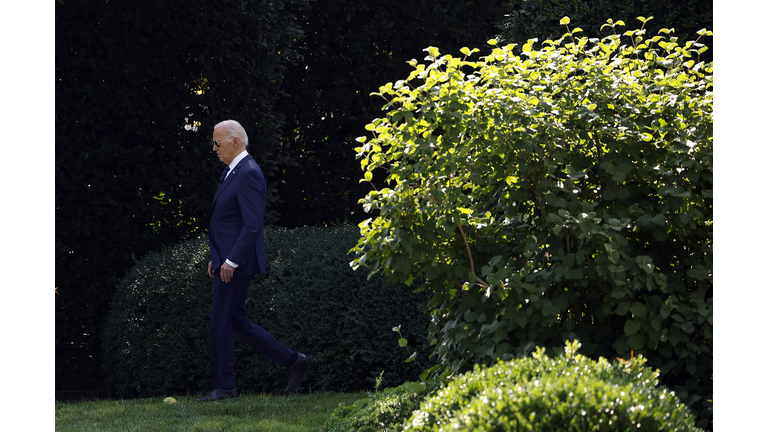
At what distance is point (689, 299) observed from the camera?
326cm

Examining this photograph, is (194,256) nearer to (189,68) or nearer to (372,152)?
(189,68)

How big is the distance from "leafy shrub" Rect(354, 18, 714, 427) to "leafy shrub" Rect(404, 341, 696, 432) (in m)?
0.59

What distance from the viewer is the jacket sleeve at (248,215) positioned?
528cm

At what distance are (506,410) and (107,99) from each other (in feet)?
19.4

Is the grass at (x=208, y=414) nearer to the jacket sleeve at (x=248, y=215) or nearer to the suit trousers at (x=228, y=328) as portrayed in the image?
the suit trousers at (x=228, y=328)

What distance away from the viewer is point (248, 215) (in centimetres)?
532

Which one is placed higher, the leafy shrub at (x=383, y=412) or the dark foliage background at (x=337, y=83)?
the dark foliage background at (x=337, y=83)

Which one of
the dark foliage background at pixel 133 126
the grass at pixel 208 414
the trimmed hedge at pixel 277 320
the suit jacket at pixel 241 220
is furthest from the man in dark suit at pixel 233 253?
the dark foliage background at pixel 133 126

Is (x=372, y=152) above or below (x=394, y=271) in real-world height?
above

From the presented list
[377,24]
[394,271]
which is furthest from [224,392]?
[377,24]

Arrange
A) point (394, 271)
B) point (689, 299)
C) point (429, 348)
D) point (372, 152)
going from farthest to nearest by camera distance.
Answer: point (429, 348) → point (372, 152) → point (394, 271) → point (689, 299)

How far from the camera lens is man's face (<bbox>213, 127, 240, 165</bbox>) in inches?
217

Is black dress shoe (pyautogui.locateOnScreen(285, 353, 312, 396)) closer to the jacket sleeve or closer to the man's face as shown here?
the jacket sleeve

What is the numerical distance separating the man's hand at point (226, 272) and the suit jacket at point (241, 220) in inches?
2.4
